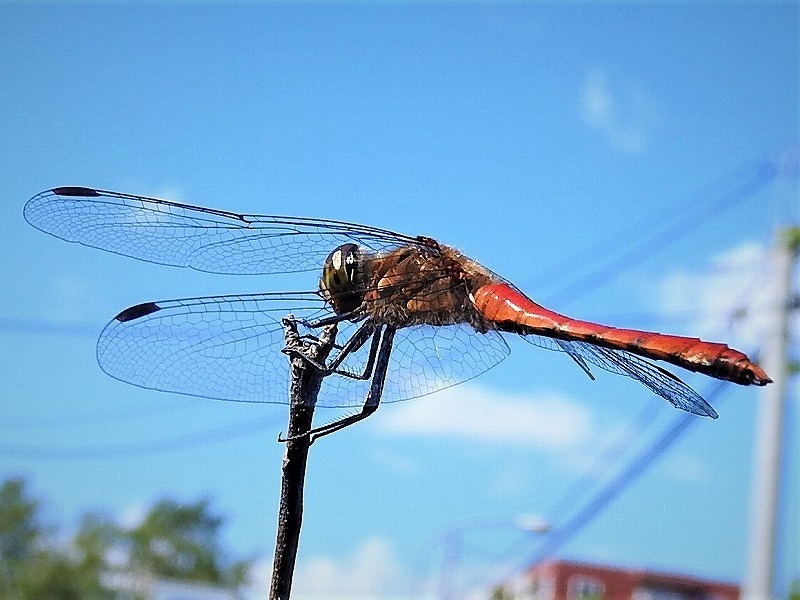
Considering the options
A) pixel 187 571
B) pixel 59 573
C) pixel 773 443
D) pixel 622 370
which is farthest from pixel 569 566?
pixel 622 370

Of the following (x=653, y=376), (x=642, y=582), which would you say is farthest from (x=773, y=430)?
(x=642, y=582)

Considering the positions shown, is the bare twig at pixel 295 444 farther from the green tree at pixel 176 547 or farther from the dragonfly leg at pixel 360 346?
the green tree at pixel 176 547

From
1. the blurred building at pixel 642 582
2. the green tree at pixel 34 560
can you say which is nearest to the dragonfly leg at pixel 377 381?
the green tree at pixel 34 560

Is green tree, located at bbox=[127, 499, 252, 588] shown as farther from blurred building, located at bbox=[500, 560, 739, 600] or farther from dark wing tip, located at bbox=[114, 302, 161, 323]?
dark wing tip, located at bbox=[114, 302, 161, 323]

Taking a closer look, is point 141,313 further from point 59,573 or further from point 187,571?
point 187,571

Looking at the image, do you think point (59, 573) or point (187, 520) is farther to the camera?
point (187, 520)

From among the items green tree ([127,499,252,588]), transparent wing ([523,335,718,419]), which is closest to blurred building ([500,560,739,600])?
green tree ([127,499,252,588])

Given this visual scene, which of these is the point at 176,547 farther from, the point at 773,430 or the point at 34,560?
the point at 773,430
